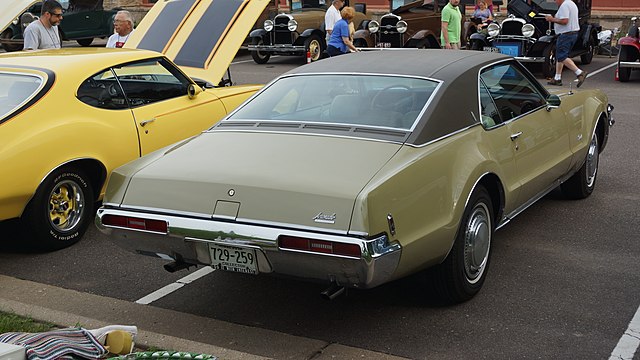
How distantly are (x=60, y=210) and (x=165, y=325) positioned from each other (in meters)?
2.00

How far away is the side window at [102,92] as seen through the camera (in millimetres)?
6816

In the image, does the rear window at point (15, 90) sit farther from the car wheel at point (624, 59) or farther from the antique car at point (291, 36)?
the antique car at point (291, 36)

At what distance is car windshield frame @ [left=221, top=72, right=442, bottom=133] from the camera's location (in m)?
5.19

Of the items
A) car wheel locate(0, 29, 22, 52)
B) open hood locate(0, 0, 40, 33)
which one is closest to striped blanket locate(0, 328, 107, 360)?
open hood locate(0, 0, 40, 33)

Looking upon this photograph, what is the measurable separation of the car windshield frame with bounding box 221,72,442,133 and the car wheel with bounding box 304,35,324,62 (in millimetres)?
14667

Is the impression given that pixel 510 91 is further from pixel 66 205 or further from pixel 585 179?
pixel 66 205

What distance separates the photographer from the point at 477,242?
510cm

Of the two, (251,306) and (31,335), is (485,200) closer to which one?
(251,306)

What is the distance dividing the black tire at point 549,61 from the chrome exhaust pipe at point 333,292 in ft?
41.5

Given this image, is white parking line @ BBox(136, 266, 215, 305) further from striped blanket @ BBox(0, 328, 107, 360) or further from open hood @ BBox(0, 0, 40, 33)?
open hood @ BBox(0, 0, 40, 33)

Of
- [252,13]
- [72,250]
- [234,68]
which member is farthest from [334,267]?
[234,68]

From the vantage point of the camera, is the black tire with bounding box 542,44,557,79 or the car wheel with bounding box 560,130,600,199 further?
the black tire with bounding box 542,44,557,79

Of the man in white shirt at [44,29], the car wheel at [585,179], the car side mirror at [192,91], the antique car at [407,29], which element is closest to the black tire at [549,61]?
the antique car at [407,29]

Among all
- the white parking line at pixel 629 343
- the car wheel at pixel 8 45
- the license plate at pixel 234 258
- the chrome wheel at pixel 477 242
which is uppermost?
the license plate at pixel 234 258
